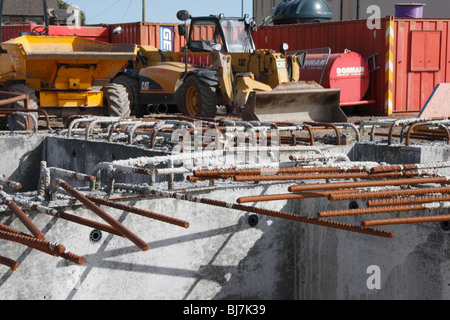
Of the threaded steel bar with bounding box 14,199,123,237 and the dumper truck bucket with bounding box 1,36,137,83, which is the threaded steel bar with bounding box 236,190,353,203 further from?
the dumper truck bucket with bounding box 1,36,137,83

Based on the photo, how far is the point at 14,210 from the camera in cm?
421

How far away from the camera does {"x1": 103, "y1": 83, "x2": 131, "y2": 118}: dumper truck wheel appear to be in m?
13.6

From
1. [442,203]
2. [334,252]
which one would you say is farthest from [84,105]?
[442,203]

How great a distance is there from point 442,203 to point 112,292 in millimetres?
2404

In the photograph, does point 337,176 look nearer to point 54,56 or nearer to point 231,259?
point 231,259

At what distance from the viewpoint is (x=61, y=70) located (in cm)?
1329

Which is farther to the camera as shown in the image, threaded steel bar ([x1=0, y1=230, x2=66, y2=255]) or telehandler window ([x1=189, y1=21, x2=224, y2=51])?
telehandler window ([x1=189, y1=21, x2=224, y2=51])

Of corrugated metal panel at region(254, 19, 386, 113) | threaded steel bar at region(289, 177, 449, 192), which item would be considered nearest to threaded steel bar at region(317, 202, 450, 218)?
threaded steel bar at region(289, 177, 449, 192)

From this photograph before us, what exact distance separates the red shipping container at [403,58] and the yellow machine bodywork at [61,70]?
26.3 ft

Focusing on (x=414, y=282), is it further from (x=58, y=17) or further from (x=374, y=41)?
(x=58, y=17)

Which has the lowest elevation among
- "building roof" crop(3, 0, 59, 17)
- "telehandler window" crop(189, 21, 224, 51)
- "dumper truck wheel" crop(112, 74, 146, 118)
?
"dumper truck wheel" crop(112, 74, 146, 118)

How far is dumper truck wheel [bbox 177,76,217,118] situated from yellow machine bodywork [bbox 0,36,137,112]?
5.89 feet

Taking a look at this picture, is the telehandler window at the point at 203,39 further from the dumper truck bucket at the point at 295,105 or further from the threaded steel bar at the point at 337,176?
the threaded steel bar at the point at 337,176
